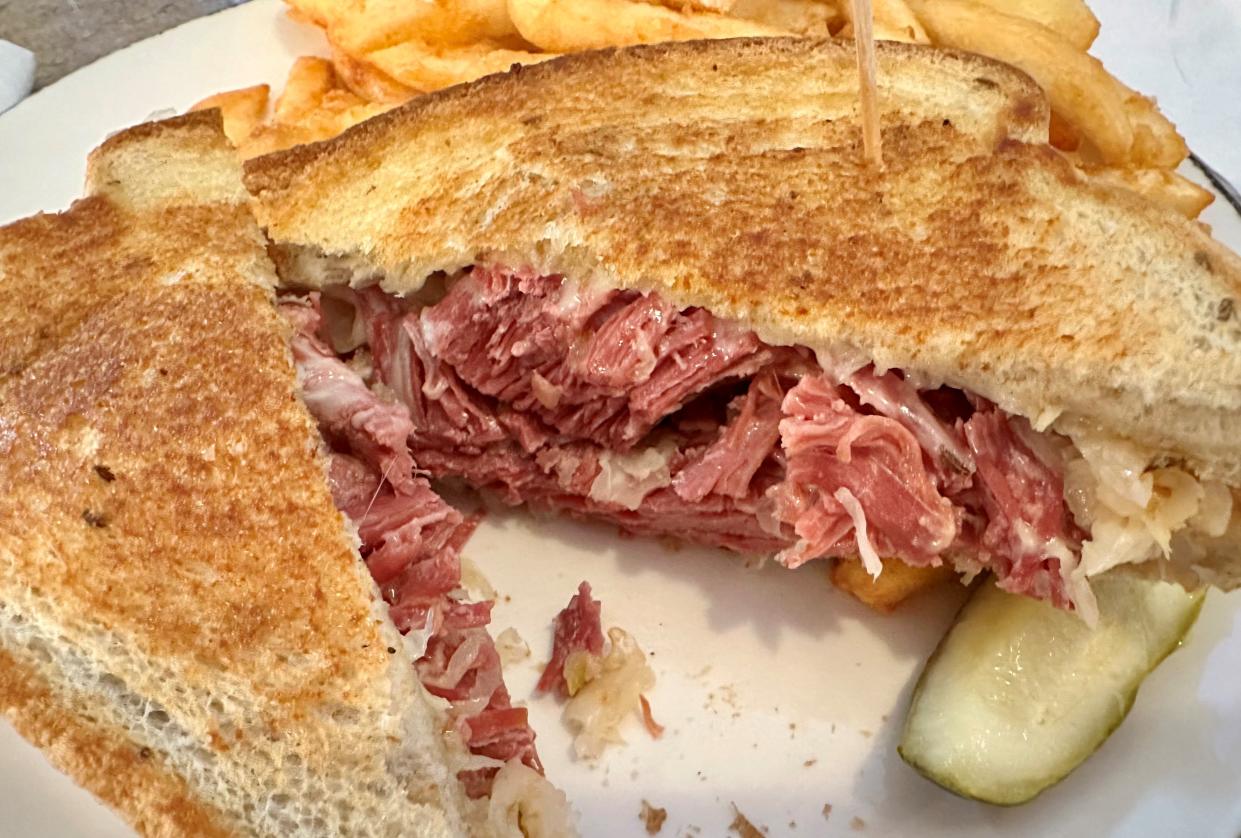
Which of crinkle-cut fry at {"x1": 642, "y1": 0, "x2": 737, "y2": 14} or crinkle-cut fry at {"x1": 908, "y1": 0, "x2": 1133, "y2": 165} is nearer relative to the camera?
crinkle-cut fry at {"x1": 908, "y1": 0, "x2": 1133, "y2": 165}

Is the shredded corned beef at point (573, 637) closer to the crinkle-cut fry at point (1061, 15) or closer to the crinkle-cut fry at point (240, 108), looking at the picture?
the crinkle-cut fry at point (240, 108)

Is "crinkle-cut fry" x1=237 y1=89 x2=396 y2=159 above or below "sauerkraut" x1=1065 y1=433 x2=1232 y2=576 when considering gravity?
above

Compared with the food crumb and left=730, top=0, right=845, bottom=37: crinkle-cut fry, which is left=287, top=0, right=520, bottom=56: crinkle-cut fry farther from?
the food crumb

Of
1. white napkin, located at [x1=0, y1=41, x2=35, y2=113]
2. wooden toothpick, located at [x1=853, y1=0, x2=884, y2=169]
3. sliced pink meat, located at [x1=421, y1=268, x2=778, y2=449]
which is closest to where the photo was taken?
wooden toothpick, located at [x1=853, y1=0, x2=884, y2=169]

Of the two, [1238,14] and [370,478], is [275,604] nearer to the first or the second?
[370,478]

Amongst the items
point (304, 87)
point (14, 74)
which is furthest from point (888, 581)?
point (14, 74)

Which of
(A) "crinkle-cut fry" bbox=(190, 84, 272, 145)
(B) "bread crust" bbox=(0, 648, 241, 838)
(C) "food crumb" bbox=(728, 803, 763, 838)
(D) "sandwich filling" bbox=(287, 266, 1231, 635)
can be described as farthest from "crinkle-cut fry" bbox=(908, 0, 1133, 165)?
(B) "bread crust" bbox=(0, 648, 241, 838)
